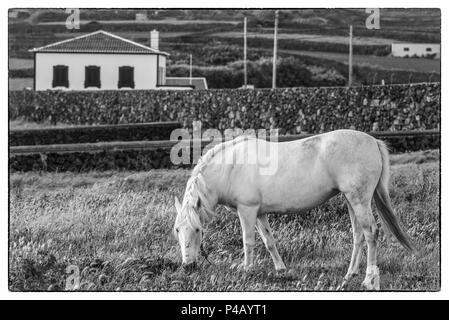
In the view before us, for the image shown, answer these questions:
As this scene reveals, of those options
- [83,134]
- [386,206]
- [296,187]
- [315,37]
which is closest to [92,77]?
[83,134]

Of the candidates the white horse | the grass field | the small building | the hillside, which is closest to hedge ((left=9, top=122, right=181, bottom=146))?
the hillside

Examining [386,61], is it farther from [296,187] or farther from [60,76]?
[296,187]

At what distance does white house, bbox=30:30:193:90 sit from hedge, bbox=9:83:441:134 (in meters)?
0.79

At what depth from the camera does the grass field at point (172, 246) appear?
11008 mm

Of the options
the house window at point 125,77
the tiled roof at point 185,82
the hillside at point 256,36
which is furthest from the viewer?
the tiled roof at point 185,82

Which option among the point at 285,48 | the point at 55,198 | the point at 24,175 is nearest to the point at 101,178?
the point at 24,175

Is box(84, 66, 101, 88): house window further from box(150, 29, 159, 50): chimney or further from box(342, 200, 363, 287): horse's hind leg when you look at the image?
box(342, 200, 363, 287): horse's hind leg

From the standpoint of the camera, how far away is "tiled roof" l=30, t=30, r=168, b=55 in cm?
2220

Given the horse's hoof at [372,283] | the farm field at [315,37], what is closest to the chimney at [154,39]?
the farm field at [315,37]

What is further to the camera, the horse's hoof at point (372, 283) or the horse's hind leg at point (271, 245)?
the horse's hind leg at point (271, 245)

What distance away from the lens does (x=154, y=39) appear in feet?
76.4

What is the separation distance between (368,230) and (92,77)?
595 inches

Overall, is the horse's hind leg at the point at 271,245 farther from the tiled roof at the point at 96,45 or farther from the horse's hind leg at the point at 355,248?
the tiled roof at the point at 96,45

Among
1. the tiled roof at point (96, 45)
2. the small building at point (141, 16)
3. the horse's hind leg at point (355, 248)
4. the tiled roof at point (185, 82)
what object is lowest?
the horse's hind leg at point (355, 248)
